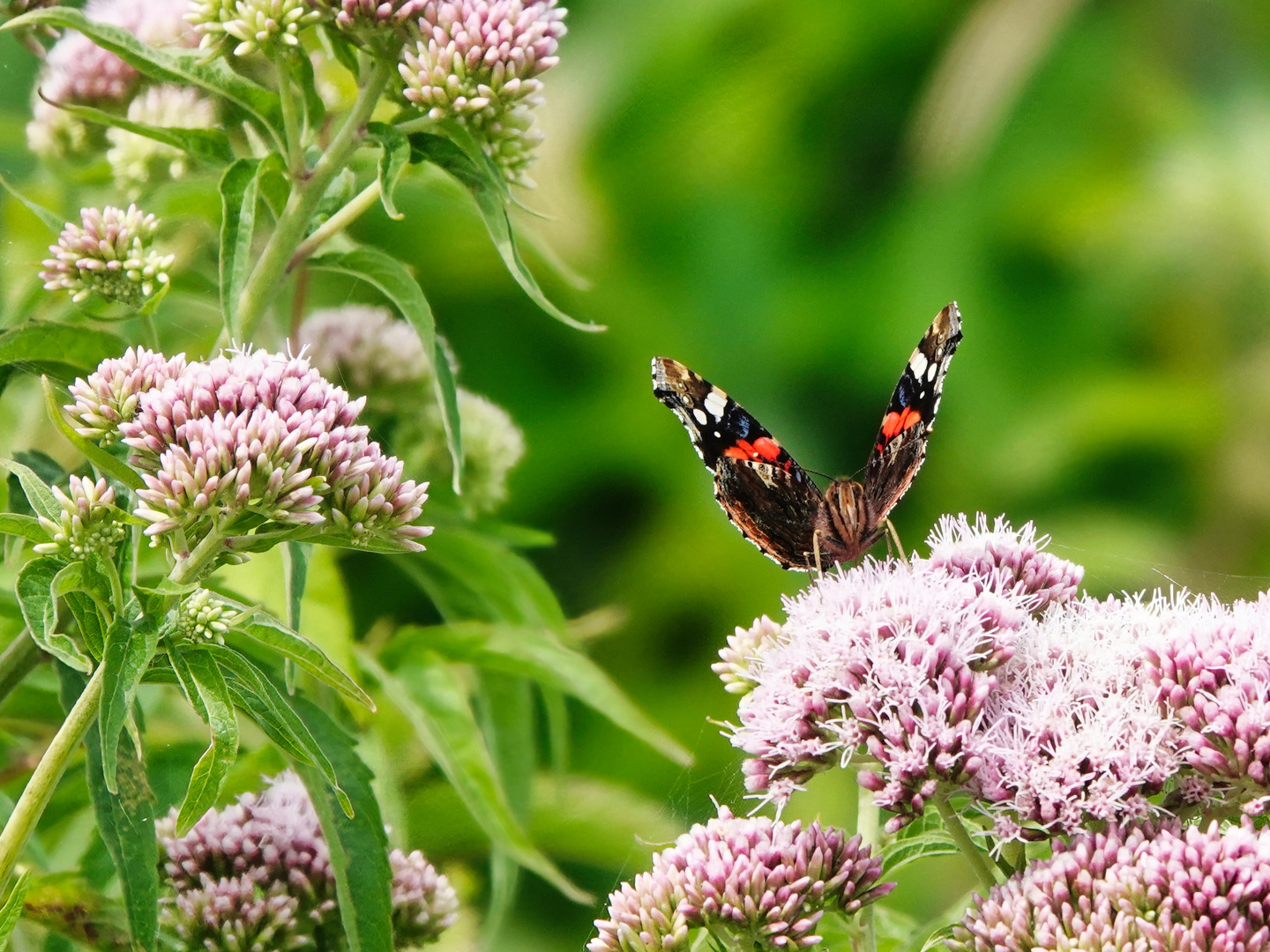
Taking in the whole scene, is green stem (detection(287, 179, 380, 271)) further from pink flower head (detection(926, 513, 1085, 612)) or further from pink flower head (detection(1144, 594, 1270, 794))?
pink flower head (detection(1144, 594, 1270, 794))

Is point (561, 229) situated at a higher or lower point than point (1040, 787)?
higher

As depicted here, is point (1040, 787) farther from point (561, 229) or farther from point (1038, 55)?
point (1038, 55)

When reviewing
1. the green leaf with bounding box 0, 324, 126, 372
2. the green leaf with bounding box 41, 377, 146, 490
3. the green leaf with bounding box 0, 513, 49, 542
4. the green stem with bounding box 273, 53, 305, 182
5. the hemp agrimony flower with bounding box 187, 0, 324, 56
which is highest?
the hemp agrimony flower with bounding box 187, 0, 324, 56

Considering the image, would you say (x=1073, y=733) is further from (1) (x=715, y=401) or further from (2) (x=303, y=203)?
(2) (x=303, y=203)

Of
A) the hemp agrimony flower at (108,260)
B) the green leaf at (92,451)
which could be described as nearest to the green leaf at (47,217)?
the hemp agrimony flower at (108,260)

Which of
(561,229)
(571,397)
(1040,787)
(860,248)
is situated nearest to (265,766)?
(1040,787)

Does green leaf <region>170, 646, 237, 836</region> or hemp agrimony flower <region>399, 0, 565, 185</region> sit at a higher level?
hemp agrimony flower <region>399, 0, 565, 185</region>

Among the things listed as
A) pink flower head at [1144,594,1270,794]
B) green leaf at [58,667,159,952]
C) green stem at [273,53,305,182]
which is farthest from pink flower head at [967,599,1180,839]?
green stem at [273,53,305,182]
